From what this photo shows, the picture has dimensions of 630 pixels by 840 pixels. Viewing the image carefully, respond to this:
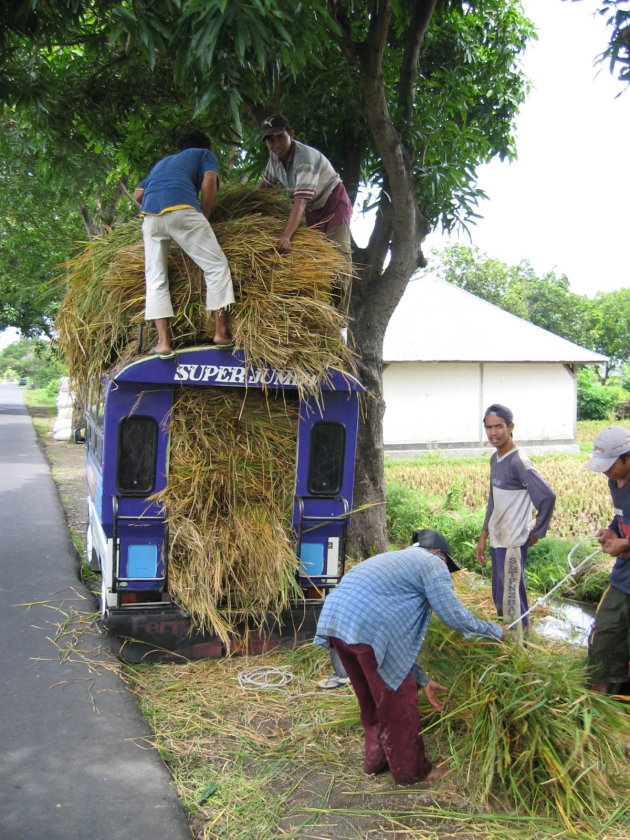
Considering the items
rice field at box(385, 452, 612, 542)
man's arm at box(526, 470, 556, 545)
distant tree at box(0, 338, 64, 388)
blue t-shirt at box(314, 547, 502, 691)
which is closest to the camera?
blue t-shirt at box(314, 547, 502, 691)

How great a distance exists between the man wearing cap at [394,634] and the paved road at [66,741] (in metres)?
1.05

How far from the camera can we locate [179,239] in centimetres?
532

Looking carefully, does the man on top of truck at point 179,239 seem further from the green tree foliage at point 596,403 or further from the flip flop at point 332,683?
the green tree foliage at point 596,403

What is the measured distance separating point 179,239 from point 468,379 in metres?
20.9

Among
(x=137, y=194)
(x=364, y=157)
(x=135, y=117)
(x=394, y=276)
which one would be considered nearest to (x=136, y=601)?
(x=137, y=194)

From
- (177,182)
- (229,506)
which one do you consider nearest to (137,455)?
(229,506)

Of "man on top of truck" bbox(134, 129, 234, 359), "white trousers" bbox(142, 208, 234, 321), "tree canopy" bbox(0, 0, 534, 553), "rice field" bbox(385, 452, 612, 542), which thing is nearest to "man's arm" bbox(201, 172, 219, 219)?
"man on top of truck" bbox(134, 129, 234, 359)

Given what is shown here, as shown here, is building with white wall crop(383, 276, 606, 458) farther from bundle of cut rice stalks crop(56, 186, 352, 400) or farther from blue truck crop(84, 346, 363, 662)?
blue truck crop(84, 346, 363, 662)

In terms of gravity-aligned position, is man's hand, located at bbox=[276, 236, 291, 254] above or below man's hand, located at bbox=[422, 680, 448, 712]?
above

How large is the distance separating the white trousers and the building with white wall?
685 inches

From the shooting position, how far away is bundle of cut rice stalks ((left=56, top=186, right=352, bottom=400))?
17.2 ft

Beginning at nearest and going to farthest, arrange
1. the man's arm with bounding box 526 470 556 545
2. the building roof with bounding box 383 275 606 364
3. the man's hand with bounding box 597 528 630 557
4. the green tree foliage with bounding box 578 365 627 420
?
the man's hand with bounding box 597 528 630 557
the man's arm with bounding box 526 470 556 545
the building roof with bounding box 383 275 606 364
the green tree foliage with bounding box 578 365 627 420

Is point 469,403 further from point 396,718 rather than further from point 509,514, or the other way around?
point 396,718

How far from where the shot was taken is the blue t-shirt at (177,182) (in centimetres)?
532
